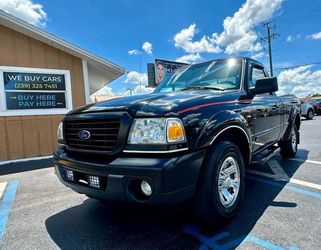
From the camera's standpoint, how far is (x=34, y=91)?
7207 millimetres

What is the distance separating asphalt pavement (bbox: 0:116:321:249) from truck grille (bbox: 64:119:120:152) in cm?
60

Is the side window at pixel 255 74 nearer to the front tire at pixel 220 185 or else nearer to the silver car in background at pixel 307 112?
the front tire at pixel 220 185

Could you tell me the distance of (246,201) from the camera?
3389 millimetres

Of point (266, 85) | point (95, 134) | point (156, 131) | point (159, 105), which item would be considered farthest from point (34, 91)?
point (266, 85)

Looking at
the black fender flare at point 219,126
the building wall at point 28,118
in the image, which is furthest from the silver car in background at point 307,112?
the black fender flare at point 219,126

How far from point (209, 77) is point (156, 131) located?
1.84 meters

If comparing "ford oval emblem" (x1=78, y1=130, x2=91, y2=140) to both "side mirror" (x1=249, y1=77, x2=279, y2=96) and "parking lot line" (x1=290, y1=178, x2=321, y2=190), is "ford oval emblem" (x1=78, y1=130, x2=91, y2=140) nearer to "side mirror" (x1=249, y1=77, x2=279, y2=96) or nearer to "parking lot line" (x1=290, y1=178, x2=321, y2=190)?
"side mirror" (x1=249, y1=77, x2=279, y2=96)

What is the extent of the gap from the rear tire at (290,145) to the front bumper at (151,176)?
4.10m

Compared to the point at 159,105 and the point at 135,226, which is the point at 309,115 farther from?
the point at 159,105

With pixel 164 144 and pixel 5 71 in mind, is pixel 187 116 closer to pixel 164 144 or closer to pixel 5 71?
pixel 164 144

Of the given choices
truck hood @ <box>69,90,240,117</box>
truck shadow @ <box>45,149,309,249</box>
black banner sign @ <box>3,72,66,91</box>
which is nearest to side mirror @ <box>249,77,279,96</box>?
truck hood @ <box>69,90,240,117</box>

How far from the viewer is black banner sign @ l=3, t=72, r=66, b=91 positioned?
6.88 m

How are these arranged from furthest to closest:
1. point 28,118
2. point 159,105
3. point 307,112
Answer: point 307,112 < point 28,118 < point 159,105

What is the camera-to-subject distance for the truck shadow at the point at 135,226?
2459 mm
